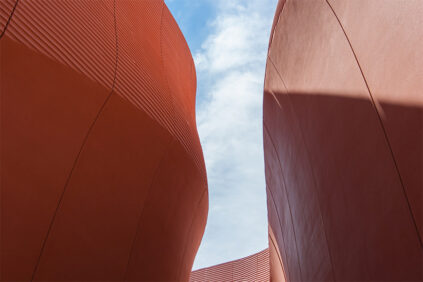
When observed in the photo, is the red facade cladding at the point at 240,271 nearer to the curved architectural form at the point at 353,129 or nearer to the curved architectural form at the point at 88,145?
the curved architectural form at the point at 353,129

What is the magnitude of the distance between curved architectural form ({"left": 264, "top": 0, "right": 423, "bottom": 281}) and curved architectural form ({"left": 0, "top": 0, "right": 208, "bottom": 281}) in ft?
7.81

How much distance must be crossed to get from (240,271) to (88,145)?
19518 mm

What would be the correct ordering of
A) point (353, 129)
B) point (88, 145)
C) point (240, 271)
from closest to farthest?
point (353, 129) < point (88, 145) < point (240, 271)

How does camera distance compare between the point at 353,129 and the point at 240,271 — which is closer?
the point at 353,129

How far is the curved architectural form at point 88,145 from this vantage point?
460cm

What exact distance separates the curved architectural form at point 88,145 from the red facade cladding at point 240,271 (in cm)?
1545

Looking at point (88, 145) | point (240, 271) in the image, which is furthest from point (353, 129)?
point (240, 271)

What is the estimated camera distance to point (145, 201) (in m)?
6.80

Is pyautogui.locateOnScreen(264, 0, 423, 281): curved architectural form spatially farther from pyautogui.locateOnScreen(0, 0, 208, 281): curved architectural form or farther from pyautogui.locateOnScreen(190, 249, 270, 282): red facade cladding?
pyautogui.locateOnScreen(190, 249, 270, 282): red facade cladding

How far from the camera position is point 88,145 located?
17.9 feet

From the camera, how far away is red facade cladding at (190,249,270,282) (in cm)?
2243

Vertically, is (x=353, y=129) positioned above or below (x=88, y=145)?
below

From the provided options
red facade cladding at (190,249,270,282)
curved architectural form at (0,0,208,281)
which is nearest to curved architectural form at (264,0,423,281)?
curved architectural form at (0,0,208,281)

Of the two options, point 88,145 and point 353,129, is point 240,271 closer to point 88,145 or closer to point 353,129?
point 88,145
